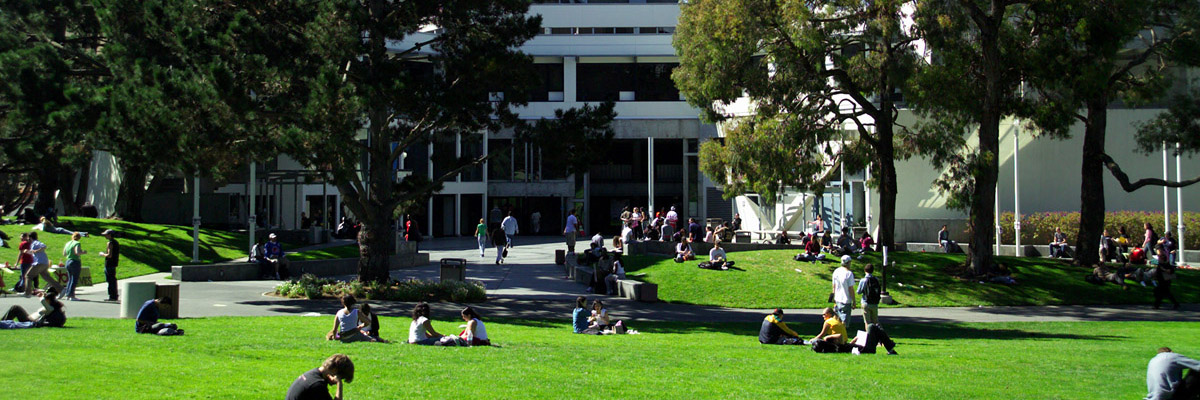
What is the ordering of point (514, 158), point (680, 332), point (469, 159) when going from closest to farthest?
point (680, 332) < point (469, 159) < point (514, 158)

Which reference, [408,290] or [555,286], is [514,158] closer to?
[555,286]

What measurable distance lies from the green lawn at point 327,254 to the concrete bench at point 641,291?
419 inches

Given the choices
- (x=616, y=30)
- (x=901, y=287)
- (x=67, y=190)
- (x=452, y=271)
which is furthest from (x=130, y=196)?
(x=901, y=287)

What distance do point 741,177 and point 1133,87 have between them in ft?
37.4

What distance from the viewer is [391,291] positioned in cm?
2269

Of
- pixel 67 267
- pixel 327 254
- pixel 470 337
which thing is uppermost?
pixel 67 267

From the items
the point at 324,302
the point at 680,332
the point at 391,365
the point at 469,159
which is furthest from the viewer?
the point at 469,159

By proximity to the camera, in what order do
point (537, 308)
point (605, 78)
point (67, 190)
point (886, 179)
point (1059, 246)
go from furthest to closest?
point (605, 78) → point (67, 190) → point (1059, 246) → point (886, 179) → point (537, 308)

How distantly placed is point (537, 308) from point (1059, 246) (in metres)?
20.9

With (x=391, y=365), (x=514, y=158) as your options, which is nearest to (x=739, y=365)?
(x=391, y=365)

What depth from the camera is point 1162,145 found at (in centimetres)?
2853

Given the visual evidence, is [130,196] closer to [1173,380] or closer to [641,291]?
[641,291]

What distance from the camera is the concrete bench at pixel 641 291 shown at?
2398 cm

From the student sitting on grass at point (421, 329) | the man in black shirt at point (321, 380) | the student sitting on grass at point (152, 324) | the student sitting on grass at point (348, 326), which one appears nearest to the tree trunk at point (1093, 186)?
the student sitting on grass at point (421, 329)
